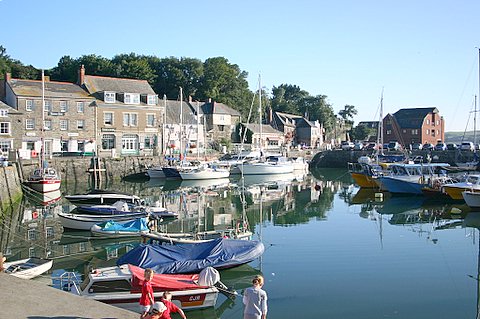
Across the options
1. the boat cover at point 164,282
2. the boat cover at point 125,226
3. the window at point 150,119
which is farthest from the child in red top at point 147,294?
the window at point 150,119

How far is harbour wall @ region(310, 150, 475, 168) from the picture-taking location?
3078 inches

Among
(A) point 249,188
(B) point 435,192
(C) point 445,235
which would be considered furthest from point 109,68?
(C) point 445,235

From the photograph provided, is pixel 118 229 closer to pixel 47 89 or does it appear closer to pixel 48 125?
pixel 48 125

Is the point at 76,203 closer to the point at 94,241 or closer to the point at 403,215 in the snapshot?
the point at 94,241

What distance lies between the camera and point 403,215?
3725 centimetres

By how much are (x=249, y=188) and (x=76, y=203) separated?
72.0 ft

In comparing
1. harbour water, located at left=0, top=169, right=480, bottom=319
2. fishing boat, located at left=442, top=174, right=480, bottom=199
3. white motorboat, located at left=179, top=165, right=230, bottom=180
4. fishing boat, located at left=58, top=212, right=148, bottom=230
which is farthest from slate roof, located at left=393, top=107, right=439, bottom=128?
fishing boat, located at left=58, top=212, right=148, bottom=230

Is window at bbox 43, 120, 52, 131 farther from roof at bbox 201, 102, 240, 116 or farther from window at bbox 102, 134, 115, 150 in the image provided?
roof at bbox 201, 102, 240, 116

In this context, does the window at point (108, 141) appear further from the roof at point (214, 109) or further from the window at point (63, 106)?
the roof at point (214, 109)

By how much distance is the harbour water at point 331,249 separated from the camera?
17.5 meters

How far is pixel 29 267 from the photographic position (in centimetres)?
1886

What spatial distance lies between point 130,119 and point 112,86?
5262 millimetres

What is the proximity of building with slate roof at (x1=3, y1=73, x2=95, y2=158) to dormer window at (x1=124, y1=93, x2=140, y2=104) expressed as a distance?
479cm

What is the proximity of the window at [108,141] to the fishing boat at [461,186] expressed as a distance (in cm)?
4356
